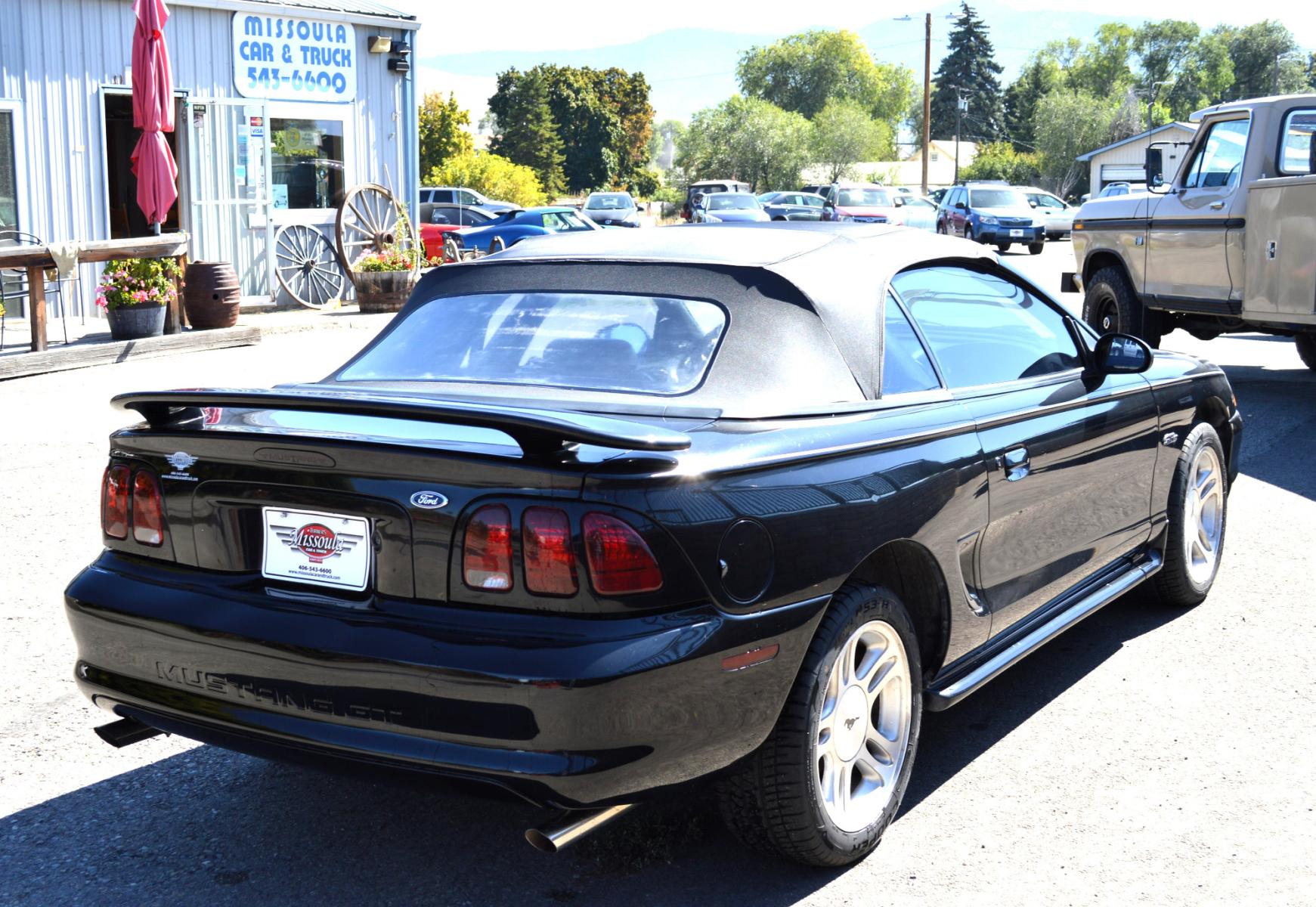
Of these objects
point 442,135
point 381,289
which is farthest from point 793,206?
point 381,289

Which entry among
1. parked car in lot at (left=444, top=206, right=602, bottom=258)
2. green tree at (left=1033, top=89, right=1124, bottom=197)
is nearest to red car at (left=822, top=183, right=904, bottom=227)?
parked car in lot at (left=444, top=206, right=602, bottom=258)

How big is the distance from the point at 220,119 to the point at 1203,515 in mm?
14252

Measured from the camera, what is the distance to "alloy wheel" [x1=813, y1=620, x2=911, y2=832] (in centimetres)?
342

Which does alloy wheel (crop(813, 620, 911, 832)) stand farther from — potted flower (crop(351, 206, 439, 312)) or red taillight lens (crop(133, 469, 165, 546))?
potted flower (crop(351, 206, 439, 312))

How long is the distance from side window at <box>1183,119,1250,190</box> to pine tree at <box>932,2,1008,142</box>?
11987 centimetres

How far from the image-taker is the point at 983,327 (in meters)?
4.63

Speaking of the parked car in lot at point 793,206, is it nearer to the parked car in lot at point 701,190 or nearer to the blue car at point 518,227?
the parked car in lot at point 701,190

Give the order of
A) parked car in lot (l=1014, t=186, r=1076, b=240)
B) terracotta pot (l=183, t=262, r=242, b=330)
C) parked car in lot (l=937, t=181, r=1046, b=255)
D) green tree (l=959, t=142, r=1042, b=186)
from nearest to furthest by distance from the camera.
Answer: terracotta pot (l=183, t=262, r=242, b=330)
parked car in lot (l=937, t=181, r=1046, b=255)
parked car in lot (l=1014, t=186, r=1076, b=240)
green tree (l=959, t=142, r=1042, b=186)

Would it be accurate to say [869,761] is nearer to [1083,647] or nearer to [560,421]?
[560,421]

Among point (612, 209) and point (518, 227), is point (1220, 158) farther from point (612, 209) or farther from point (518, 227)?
point (612, 209)

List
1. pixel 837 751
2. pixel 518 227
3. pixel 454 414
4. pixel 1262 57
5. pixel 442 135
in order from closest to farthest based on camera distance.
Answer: pixel 454 414
pixel 837 751
pixel 518 227
pixel 442 135
pixel 1262 57

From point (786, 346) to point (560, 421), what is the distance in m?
1.01

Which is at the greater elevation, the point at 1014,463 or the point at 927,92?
the point at 927,92

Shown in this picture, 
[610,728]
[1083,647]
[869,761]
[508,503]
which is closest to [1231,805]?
[869,761]
